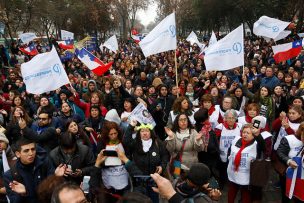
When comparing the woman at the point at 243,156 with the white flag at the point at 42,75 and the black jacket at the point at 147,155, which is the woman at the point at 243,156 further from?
the white flag at the point at 42,75

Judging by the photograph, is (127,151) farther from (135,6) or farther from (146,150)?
(135,6)

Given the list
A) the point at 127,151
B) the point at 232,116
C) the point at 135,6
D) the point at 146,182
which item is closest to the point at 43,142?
the point at 127,151

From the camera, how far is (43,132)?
5.06 metres

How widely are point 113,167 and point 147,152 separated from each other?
47 cm

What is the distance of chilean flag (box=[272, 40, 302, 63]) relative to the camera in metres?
9.52

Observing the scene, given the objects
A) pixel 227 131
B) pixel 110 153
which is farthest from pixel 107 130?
pixel 227 131

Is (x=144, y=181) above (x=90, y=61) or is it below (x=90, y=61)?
below

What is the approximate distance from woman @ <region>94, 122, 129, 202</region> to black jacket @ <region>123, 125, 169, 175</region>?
0.12 m

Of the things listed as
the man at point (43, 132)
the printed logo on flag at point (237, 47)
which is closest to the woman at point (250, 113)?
the printed logo on flag at point (237, 47)

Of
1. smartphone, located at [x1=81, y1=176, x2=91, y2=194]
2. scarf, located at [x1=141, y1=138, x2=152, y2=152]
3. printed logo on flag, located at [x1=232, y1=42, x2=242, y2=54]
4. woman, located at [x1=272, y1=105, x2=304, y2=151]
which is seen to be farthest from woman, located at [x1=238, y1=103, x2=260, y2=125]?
smartphone, located at [x1=81, y1=176, x2=91, y2=194]

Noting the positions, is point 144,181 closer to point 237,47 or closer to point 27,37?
point 237,47

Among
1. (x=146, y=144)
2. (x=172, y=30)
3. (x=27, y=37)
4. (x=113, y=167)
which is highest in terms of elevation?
(x=27, y=37)

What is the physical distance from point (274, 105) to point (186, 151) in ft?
9.36

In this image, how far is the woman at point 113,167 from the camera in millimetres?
4234
